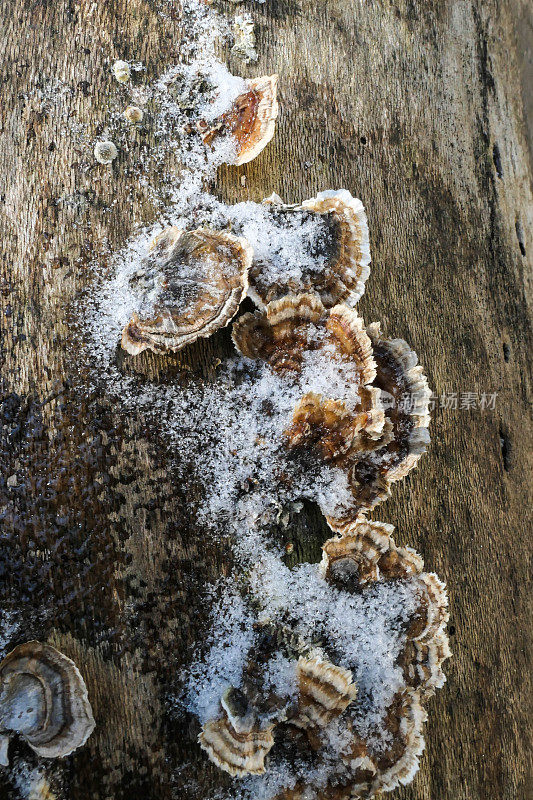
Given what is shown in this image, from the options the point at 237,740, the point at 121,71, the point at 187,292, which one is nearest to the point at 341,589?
the point at 237,740

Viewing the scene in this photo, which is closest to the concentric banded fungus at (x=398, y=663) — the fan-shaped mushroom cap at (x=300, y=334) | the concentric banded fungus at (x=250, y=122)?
the fan-shaped mushroom cap at (x=300, y=334)

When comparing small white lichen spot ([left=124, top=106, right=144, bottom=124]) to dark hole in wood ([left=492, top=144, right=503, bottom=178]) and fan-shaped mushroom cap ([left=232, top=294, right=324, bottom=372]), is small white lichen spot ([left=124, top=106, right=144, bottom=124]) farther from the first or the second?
dark hole in wood ([left=492, top=144, right=503, bottom=178])

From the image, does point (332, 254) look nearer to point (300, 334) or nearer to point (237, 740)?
point (300, 334)

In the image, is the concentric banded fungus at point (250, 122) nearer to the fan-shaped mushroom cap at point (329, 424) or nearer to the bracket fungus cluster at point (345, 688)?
the fan-shaped mushroom cap at point (329, 424)

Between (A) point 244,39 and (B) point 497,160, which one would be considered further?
(B) point 497,160

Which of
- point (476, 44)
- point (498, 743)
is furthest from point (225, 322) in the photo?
point (476, 44)
